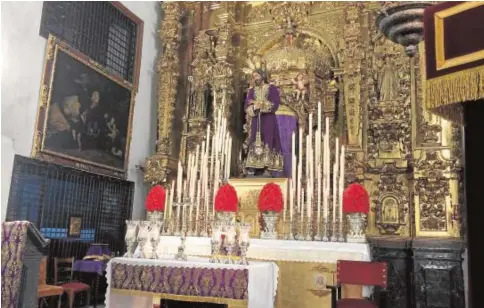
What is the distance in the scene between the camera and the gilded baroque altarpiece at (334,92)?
6.45 metres

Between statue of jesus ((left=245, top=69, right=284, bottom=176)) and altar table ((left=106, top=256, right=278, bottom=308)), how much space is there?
2891mm

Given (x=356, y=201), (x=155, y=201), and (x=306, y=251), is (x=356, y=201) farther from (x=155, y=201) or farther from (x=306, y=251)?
(x=155, y=201)

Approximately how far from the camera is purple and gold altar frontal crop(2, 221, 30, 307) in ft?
13.4

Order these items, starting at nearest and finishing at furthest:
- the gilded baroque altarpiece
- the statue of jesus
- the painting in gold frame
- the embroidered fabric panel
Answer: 1. the embroidered fabric panel
2. the gilded baroque altarpiece
3. the painting in gold frame
4. the statue of jesus

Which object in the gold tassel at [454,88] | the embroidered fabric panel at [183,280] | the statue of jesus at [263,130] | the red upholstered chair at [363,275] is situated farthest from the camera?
the statue of jesus at [263,130]

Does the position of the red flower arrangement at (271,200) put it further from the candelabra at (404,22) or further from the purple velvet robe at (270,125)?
the candelabra at (404,22)

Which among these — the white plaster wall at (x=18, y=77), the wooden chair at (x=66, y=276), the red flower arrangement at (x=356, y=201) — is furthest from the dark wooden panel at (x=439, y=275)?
the white plaster wall at (x=18, y=77)

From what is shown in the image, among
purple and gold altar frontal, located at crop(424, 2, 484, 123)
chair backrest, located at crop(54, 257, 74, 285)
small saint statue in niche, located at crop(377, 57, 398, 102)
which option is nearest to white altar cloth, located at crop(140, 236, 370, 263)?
chair backrest, located at crop(54, 257, 74, 285)

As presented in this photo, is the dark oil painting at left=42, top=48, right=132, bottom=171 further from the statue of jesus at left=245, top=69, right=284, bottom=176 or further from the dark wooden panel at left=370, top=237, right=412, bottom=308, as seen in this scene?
the dark wooden panel at left=370, top=237, right=412, bottom=308

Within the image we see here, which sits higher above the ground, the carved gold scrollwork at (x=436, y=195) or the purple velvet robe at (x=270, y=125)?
the purple velvet robe at (x=270, y=125)

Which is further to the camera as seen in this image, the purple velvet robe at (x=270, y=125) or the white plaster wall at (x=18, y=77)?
the purple velvet robe at (x=270, y=125)

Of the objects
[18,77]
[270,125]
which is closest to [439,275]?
[270,125]

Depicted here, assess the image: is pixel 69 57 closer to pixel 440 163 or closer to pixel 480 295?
pixel 440 163

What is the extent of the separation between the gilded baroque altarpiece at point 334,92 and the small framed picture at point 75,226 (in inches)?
61.4
